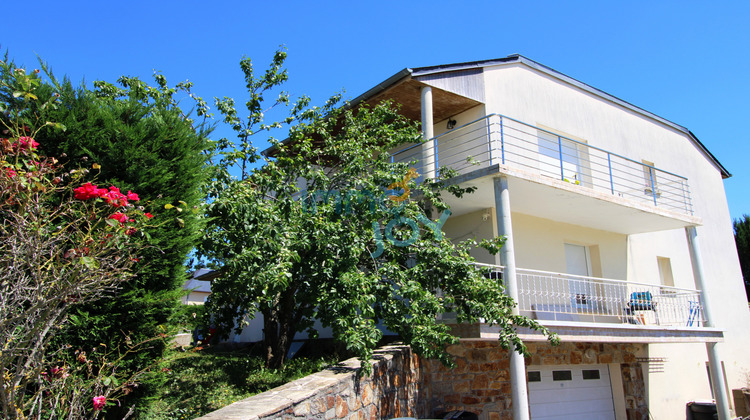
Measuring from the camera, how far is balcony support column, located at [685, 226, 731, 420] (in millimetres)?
10977

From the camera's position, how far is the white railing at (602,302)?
1049cm

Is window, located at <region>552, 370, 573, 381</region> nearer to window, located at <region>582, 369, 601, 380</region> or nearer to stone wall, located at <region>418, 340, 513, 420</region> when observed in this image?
window, located at <region>582, 369, 601, 380</region>

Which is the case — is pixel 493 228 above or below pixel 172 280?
above

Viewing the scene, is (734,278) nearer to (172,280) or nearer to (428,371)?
(428,371)

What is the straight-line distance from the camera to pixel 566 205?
34.9ft

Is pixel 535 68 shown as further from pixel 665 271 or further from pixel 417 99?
pixel 665 271

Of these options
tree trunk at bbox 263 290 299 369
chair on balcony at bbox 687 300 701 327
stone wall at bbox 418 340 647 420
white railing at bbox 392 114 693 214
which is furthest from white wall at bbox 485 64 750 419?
tree trunk at bbox 263 290 299 369

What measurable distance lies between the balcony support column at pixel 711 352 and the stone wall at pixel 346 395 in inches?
303

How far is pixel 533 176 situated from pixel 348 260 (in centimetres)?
401

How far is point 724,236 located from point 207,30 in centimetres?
1687

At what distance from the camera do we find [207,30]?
7.12 metres

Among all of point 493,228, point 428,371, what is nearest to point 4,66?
point 428,371

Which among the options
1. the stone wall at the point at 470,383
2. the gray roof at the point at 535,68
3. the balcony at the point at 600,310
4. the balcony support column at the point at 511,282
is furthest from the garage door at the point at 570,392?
the gray roof at the point at 535,68

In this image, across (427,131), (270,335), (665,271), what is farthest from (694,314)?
(270,335)
